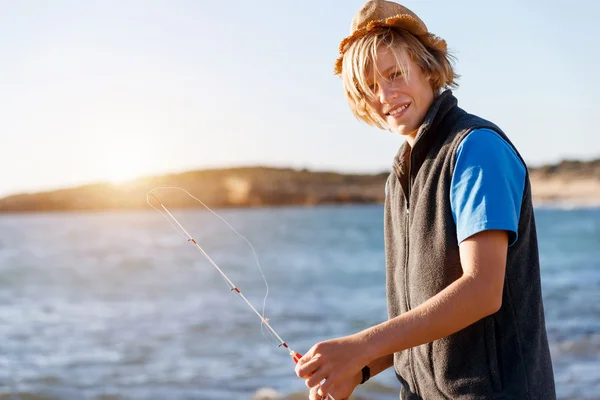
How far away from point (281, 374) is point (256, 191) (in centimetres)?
8271

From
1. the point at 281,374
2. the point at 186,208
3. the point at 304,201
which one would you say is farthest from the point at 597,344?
the point at 186,208

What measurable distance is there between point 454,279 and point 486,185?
27cm

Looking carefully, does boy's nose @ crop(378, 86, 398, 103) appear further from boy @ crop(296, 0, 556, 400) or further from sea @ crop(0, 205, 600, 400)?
sea @ crop(0, 205, 600, 400)

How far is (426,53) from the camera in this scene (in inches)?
82.5

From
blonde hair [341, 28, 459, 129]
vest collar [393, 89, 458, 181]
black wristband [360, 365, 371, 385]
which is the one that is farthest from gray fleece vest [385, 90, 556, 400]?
black wristband [360, 365, 371, 385]

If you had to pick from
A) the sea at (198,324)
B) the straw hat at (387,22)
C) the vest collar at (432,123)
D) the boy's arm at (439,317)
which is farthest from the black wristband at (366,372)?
the straw hat at (387,22)

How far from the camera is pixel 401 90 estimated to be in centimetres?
206

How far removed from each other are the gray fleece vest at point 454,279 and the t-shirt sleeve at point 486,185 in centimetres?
4

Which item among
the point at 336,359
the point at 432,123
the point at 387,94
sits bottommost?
the point at 336,359

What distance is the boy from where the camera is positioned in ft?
5.75

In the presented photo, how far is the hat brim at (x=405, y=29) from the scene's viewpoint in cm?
205

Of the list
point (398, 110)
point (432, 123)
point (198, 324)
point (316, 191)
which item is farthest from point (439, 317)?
point (316, 191)

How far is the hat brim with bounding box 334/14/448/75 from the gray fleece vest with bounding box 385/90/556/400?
0.58ft

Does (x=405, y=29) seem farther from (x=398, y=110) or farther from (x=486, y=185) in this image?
(x=486, y=185)
